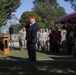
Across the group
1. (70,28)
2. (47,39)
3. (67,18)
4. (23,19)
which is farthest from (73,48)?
(23,19)

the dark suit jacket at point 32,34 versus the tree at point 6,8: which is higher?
the tree at point 6,8

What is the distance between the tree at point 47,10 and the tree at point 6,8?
128ft

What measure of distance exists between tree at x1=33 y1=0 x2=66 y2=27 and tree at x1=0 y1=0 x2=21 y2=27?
39052 mm

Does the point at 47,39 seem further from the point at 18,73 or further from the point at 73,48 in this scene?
the point at 18,73

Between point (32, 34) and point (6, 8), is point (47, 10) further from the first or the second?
point (32, 34)

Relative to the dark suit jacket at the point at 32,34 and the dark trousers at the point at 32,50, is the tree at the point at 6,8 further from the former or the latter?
the dark suit jacket at the point at 32,34

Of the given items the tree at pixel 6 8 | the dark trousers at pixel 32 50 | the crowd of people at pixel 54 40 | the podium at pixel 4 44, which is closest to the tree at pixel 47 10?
the tree at pixel 6 8

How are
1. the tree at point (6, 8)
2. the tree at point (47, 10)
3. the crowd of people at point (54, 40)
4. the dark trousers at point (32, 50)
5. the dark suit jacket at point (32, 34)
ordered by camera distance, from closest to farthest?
the dark suit jacket at point (32, 34)
the dark trousers at point (32, 50)
the crowd of people at point (54, 40)
the tree at point (6, 8)
the tree at point (47, 10)

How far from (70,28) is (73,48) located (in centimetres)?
201

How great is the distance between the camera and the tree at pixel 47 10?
3295 inches

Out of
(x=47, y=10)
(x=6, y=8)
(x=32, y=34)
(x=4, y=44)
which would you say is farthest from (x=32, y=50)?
(x=47, y=10)

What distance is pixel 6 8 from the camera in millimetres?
41438

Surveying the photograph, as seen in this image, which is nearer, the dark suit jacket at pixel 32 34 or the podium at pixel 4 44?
the dark suit jacket at pixel 32 34

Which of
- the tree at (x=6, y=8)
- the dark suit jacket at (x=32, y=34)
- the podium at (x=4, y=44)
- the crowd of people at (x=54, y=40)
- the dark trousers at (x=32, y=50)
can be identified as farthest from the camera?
the tree at (x=6, y=8)
